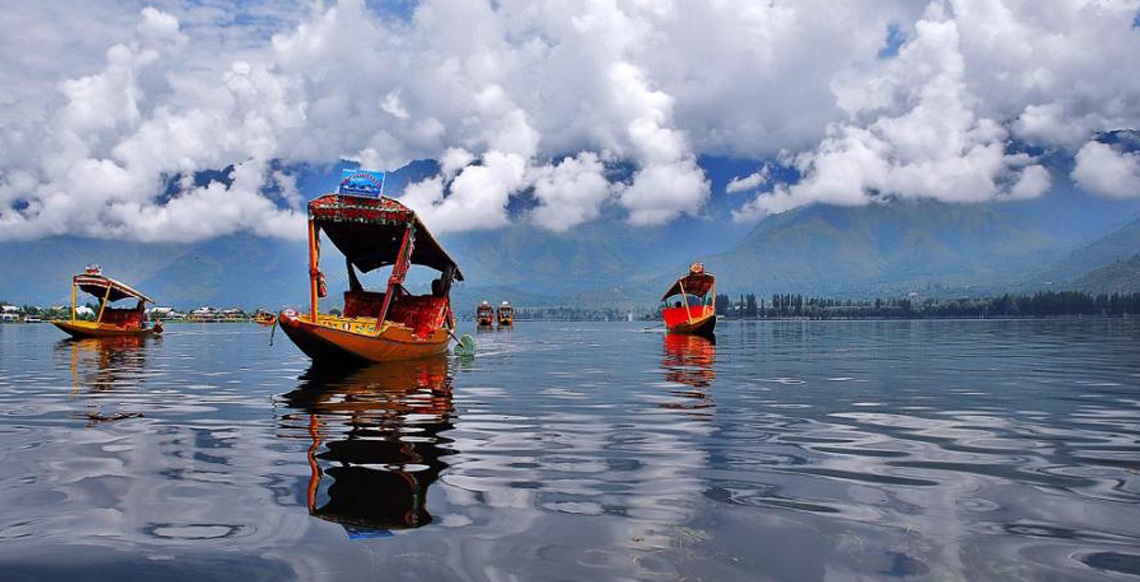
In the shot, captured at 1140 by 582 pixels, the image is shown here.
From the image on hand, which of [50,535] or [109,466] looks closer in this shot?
[50,535]

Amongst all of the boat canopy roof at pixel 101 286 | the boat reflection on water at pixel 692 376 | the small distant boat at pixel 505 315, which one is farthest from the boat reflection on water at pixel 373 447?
the small distant boat at pixel 505 315

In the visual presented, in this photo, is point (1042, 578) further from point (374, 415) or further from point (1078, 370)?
point (1078, 370)

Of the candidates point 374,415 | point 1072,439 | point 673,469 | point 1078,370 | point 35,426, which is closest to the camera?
point 673,469

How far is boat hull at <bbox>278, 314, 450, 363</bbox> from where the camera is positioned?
1023 inches

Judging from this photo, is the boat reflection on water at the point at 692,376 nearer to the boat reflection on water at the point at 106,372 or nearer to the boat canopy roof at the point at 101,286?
the boat reflection on water at the point at 106,372

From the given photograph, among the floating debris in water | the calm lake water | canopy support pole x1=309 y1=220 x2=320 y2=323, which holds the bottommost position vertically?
the calm lake water

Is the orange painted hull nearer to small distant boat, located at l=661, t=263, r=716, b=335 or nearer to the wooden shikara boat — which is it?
small distant boat, located at l=661, t=263, r=716, b=335

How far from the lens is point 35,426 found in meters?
13.6

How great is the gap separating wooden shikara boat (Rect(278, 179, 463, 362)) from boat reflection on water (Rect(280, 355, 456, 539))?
157 inches

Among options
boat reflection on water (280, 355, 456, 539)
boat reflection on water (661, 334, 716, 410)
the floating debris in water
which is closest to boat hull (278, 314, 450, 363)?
boat reflection on water (280, 355, 456, 539)

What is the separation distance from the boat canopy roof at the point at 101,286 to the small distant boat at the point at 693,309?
156 feet

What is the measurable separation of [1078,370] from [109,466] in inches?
1142

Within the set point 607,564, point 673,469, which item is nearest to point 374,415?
point 673,469

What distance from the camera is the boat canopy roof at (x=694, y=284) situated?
7106 centimetres
